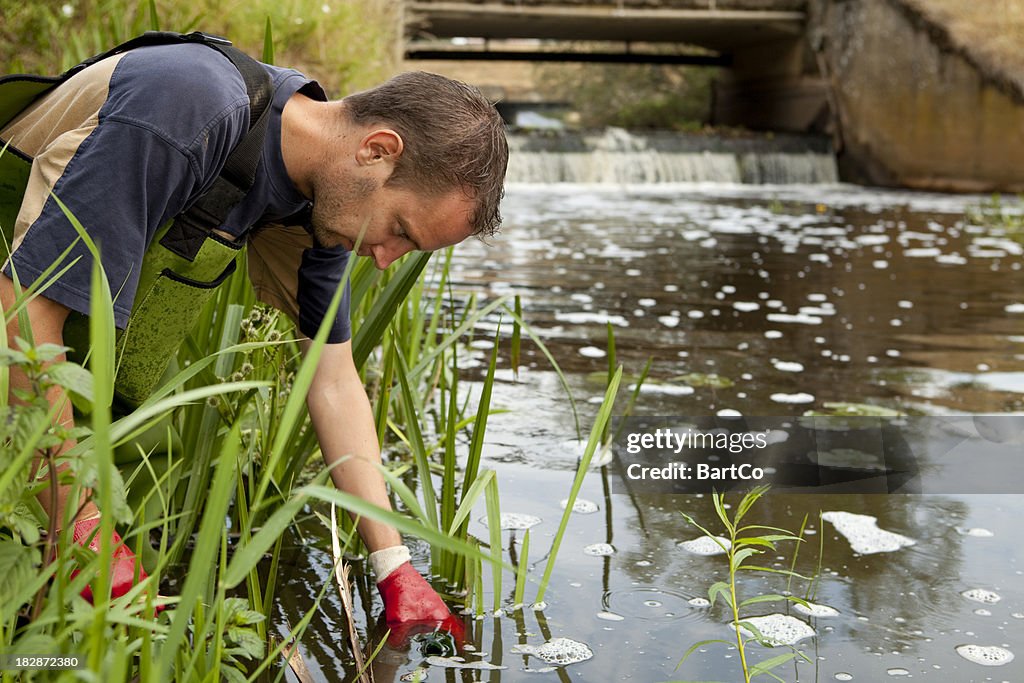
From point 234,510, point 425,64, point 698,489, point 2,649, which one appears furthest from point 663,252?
point 425,64

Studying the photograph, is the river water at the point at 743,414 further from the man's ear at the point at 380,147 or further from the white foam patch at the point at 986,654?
the man's ear at the point at 380,147

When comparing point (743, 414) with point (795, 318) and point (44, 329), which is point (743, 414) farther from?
point (44, 329)

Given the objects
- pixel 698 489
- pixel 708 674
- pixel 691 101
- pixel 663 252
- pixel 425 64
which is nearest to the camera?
pixel 708 674

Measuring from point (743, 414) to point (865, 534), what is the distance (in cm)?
96

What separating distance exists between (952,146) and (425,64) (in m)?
13.1

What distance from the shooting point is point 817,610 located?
2113 mm

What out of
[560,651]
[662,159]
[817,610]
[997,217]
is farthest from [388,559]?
[662,159]

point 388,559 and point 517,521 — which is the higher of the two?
point 388,559

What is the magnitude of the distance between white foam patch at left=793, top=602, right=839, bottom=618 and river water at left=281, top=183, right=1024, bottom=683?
0.5 inches

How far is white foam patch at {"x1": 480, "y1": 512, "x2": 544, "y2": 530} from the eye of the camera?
98.6 inches

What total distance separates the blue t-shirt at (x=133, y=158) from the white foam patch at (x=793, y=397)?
2.48 metres

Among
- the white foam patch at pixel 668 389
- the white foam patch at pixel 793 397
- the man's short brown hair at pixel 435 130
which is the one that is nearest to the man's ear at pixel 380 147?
the man's short brown hair at pixel 435 130

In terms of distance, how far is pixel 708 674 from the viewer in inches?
73.3

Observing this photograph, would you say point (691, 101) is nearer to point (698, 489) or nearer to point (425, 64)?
point (425, 64)
